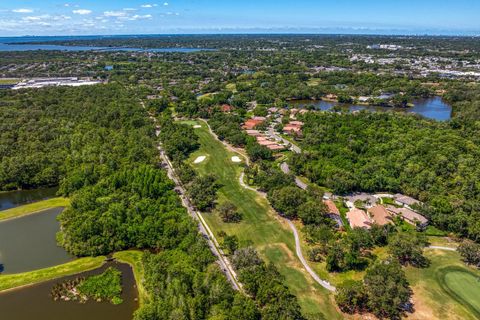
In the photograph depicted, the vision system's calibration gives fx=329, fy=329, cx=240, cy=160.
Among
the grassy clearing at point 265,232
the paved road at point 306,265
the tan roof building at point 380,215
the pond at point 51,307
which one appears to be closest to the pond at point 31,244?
the pond at point 51,307

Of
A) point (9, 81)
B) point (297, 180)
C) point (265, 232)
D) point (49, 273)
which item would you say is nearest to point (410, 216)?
point (297, 180)

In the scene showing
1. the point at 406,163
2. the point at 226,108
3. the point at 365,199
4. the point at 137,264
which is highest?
the point at 226,108

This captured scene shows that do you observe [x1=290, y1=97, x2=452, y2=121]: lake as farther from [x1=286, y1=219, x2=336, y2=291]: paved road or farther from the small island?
the small island

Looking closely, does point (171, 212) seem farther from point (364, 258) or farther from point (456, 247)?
point (456, 247)

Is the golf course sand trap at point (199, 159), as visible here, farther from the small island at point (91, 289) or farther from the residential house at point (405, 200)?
the residential house at point (405, 200)

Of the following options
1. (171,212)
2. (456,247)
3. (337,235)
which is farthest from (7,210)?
(456,247)

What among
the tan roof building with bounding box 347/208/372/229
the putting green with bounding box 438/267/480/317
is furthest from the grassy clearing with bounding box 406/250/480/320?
the tan roof building with bounding box 347/208/372/229

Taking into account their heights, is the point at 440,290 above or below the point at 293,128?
below

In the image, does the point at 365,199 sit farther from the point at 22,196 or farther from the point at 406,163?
the point at 22,196
